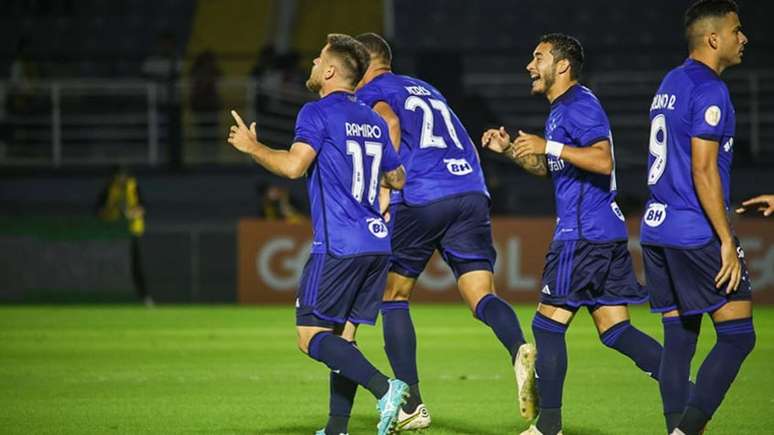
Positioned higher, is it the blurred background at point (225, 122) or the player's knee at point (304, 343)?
the player's knee at point (304, 343)

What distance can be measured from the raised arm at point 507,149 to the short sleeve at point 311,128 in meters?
0.92

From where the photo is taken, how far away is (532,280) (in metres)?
19.6

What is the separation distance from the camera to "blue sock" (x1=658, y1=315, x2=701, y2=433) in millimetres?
7133

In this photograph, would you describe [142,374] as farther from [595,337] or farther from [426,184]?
[595,337]

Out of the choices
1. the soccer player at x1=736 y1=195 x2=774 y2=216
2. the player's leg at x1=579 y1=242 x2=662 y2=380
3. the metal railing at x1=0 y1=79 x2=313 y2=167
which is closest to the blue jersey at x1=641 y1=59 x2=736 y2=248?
the soccer player at x1=736 y1=195 x2=774 y2=216

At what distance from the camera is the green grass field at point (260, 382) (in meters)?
8.66

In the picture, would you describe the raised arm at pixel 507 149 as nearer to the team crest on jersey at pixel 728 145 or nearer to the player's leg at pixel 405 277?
the player's leg at pixel 405 277

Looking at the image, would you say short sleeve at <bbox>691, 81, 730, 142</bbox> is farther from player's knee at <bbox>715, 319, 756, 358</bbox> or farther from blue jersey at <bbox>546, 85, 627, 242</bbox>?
player's knee at <bbox>715, 319, 756, 358</bbox>

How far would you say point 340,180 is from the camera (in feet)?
24.1

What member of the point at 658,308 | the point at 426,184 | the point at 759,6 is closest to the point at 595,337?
the point at 426,184

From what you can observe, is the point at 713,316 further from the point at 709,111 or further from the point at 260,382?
the point at 260,382

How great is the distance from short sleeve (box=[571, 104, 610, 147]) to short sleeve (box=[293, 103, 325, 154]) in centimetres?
136

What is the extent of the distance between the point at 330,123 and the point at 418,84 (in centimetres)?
158

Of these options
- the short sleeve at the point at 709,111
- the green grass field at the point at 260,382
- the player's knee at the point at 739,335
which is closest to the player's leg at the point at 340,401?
the green grass field at the point at 260,382
